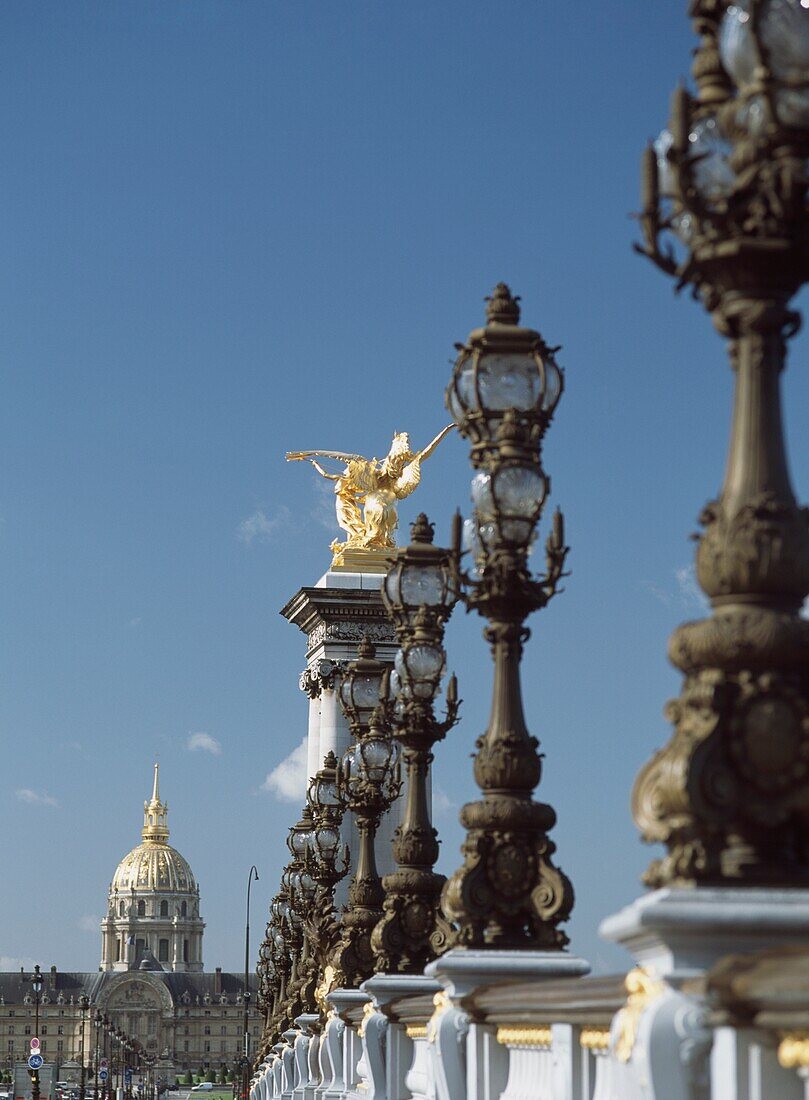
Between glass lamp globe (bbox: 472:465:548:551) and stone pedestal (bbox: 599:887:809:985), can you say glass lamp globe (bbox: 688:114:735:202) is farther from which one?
glass lamp globe (bbox: 472:465:548:551)

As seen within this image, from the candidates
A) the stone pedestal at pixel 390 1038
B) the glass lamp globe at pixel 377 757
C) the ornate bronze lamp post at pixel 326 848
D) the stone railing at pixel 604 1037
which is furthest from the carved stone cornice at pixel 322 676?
the stone railing at pixel 604 1037

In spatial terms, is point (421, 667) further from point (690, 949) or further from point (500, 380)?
point (690, 949)

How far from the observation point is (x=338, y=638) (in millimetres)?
56719

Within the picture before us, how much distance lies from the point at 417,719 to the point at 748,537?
11.5 metres

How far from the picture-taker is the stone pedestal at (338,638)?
55.9m

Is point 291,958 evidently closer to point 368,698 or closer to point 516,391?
point 368,698

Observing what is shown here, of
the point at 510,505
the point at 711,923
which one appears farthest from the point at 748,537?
the point at 510,505

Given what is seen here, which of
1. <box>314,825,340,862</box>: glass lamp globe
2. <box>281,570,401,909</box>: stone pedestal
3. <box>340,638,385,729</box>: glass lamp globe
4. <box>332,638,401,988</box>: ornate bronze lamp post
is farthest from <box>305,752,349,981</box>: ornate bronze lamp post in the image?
<box>281,570,401,909</box>: stone pedestal

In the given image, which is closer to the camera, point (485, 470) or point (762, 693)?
point (762, 693)

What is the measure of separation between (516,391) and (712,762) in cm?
764

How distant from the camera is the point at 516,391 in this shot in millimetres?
15477

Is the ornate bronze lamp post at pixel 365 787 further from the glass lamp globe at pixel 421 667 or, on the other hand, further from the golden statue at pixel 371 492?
the golden statue at pixel 371 492

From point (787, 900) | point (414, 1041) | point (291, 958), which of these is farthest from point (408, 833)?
point (291, 958)

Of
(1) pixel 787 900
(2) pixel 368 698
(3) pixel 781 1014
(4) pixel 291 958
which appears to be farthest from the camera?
(4) pixel 291 958
